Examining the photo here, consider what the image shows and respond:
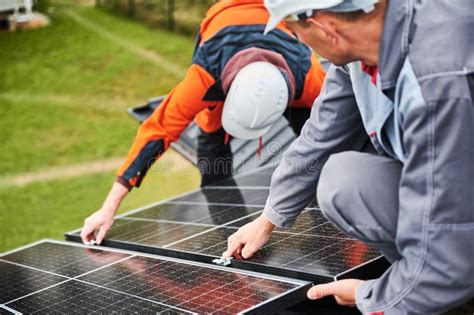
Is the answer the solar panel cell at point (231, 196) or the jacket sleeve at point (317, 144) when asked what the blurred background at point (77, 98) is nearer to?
the solar panel cell at point (231, 196)

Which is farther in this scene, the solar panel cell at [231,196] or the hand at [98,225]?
the solar panel cell at [231,196]

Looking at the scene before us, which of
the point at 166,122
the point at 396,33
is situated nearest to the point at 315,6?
the point at 396,33

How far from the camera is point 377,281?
242 cm

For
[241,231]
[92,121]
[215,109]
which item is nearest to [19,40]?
[92,121]

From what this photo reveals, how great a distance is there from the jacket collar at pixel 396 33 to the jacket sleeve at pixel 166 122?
224 cm

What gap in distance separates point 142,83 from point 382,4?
7584 millimetres

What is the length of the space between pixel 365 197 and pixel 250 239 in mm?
990

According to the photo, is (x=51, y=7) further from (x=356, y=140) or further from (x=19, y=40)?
(x=356, y=140)

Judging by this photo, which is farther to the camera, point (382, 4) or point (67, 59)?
point (67, 59)

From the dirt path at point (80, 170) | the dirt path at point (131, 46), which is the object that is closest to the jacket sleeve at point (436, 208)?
the dirt path at point (80, 170)

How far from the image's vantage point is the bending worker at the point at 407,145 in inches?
82.4

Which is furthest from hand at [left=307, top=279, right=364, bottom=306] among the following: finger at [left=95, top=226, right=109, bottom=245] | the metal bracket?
finger at [left=95, top=226, right=109, bottom=245]

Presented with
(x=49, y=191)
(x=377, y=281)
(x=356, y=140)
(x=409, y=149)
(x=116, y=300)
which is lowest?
(x=49, y=191)

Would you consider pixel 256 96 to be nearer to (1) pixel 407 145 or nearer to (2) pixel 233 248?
(2) pixel 233 248
